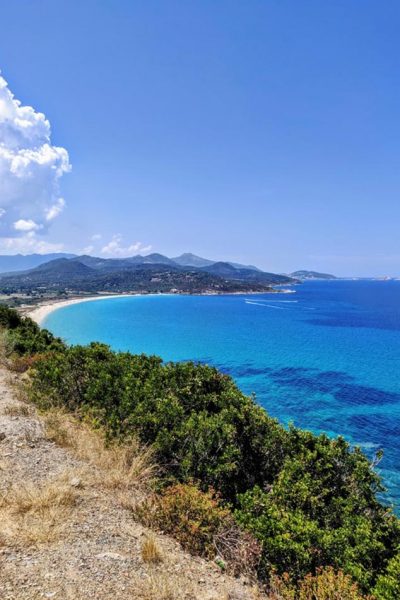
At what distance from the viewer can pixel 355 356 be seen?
48438 millimetres

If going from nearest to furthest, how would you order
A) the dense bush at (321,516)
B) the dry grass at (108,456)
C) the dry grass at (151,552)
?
the dry grass at (151,552)
the dense bush at (321,516)
the dry grass at (108,456)

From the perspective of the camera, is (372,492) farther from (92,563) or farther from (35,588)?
(35,588)

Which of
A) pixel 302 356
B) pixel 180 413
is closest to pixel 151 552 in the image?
pixel 180 413

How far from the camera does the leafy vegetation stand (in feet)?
18.4

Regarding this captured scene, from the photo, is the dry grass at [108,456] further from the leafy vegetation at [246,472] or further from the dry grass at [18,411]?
the dry grass at [18,411]

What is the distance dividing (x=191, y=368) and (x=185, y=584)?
7.92m

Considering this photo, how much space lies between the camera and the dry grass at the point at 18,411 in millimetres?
10762

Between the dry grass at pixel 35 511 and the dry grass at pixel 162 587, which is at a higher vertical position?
the dry grass at pixel 35 511

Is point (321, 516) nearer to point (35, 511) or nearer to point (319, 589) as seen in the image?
point (319, 589)

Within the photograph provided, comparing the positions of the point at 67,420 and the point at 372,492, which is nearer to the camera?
the point at 372,492

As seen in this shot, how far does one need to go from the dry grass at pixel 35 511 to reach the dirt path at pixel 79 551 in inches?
0.5

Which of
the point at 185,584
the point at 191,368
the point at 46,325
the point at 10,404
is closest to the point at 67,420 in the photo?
the point at 10,404

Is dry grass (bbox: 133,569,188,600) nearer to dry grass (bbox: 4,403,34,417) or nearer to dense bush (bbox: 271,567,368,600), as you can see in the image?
dense bush (bbox: 271,567,368,600)

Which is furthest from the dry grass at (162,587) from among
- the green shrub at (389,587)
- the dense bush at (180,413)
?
the dense bush at (180,413)
